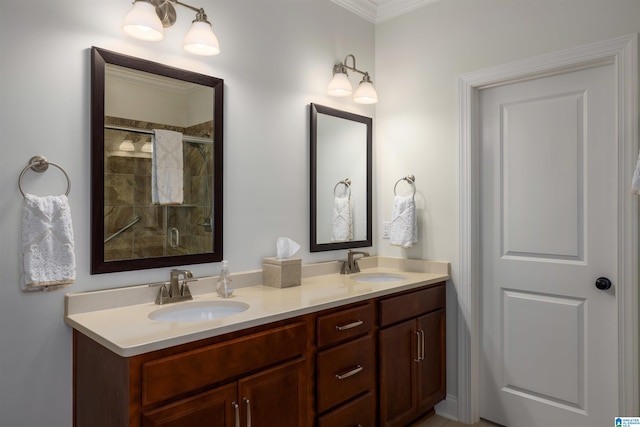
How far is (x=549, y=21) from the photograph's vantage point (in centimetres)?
223

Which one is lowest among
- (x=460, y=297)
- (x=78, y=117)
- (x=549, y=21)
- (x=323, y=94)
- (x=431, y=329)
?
(x=431, y=329)

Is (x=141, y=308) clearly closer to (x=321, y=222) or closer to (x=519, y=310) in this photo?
(x=321, y=222)

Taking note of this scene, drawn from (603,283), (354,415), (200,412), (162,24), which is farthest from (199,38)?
(603,283)

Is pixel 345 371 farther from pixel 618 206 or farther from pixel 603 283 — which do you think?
pixel 618 206

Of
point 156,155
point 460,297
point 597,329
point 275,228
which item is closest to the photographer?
point 156,155

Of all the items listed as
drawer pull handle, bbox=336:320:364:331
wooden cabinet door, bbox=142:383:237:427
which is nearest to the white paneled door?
drawer pull handle, bbox=336:320:364:331

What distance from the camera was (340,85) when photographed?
8.33 ft

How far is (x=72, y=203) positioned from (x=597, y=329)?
98.9 inches

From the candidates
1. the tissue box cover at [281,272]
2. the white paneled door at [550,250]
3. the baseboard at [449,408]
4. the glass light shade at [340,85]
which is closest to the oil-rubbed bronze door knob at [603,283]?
the white paneled door at [550,250]

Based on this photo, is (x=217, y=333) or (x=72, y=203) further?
(x=72, y=203)

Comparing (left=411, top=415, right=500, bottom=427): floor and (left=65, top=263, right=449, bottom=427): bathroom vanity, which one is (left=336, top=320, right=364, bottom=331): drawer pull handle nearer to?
(left=65, top=263, right=449, bottom=427): bathroom vanity

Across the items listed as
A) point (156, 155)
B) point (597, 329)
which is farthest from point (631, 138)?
point (156, 155)

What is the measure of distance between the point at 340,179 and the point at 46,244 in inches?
66.2

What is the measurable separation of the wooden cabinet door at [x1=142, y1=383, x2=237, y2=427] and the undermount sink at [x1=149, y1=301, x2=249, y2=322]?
40 cm
